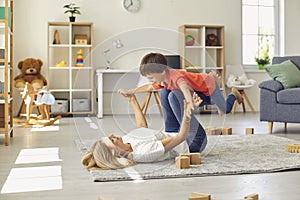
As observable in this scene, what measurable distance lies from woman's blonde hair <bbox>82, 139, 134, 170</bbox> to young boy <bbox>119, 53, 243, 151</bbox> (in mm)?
379

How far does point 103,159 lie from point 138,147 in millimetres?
226

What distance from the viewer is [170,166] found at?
7.91ft

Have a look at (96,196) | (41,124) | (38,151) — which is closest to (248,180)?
(96,196)

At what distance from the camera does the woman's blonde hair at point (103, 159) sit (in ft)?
7.67

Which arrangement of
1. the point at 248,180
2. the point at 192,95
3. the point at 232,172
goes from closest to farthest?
the point at 248,180
the point at 232,172
the point at 192,95

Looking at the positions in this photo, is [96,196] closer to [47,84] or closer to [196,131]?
[196,131]

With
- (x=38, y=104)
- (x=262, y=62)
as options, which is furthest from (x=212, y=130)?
(x=262, y=62)

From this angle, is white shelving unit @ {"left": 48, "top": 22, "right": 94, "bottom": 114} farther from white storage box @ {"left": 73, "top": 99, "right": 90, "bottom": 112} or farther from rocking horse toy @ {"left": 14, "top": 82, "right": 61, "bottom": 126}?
rocking horse toy @ {"left": 14, "top": 82, "right": 61, "bottom": 126}

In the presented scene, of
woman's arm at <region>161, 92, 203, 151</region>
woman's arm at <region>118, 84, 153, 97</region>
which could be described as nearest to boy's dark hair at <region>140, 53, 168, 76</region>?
woman's arm at <region>118, 84, 153, 97</region>

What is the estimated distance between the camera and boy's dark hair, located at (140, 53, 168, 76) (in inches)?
96.3

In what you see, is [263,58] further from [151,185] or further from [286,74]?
[151,185]

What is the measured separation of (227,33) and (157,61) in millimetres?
4554

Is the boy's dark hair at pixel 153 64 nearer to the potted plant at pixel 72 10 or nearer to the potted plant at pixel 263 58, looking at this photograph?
the potted plant at pixel 72 10

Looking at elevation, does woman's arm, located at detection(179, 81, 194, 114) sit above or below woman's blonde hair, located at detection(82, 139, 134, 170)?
above
